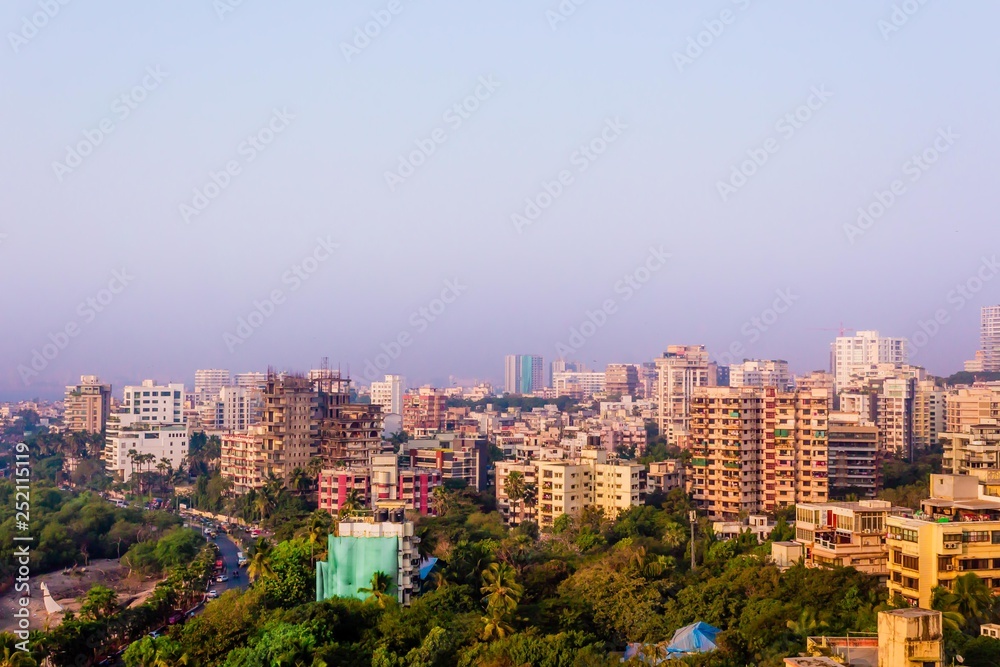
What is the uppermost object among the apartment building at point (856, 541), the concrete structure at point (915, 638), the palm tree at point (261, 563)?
the concrete structure at point (915, 638)

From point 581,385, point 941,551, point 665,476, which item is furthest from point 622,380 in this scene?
point 941,551

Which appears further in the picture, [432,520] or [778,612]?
[432,520]

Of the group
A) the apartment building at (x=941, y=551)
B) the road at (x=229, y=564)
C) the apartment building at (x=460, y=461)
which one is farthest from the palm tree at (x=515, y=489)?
the apartment building at (x=941, y=551)

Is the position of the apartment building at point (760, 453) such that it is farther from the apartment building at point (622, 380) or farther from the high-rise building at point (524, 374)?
the high-rise building at point (524, 374)

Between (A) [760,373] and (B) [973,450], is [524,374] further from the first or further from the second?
(B) [973,450]

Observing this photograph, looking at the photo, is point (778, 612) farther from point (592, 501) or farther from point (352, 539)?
point (592, 501)

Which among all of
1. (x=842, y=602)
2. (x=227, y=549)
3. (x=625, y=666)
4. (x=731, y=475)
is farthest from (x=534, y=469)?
(x=625, y=666)

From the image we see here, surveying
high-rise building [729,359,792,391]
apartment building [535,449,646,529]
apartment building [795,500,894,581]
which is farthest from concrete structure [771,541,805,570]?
high-rise building [729,359,792,391]
